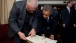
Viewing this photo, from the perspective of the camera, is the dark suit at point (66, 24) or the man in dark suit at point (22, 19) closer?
the man in dark suit at point (22, 19)

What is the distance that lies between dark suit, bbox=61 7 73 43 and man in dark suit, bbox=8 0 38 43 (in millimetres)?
2194

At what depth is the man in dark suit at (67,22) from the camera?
4121mm

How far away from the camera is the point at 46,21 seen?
8.67ft

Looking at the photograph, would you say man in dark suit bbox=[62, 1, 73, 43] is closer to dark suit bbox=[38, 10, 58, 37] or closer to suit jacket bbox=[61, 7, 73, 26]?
suit jacket bbox=[61, 7, 73, 26]

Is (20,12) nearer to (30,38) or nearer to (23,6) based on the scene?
(23,6)

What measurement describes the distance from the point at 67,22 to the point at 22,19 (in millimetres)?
2411

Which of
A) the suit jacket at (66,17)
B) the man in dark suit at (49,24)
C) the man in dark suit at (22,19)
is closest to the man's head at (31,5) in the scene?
the man in dark suit at (22,19)

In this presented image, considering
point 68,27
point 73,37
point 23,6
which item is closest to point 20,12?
point 23,6

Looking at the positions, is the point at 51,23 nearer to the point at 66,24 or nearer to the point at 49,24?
the point at 49,24

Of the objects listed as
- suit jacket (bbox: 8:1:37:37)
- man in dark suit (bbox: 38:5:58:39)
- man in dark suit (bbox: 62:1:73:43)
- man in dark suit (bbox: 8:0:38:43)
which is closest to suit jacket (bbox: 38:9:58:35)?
man in dark suit (bbox: 38:5:58:39)

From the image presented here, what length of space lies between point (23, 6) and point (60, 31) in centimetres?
290

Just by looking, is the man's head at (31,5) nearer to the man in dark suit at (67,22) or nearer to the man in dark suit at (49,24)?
the man in dark suit at (49,24)

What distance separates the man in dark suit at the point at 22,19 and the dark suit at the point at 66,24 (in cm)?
219

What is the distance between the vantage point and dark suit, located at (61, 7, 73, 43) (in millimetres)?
4121
